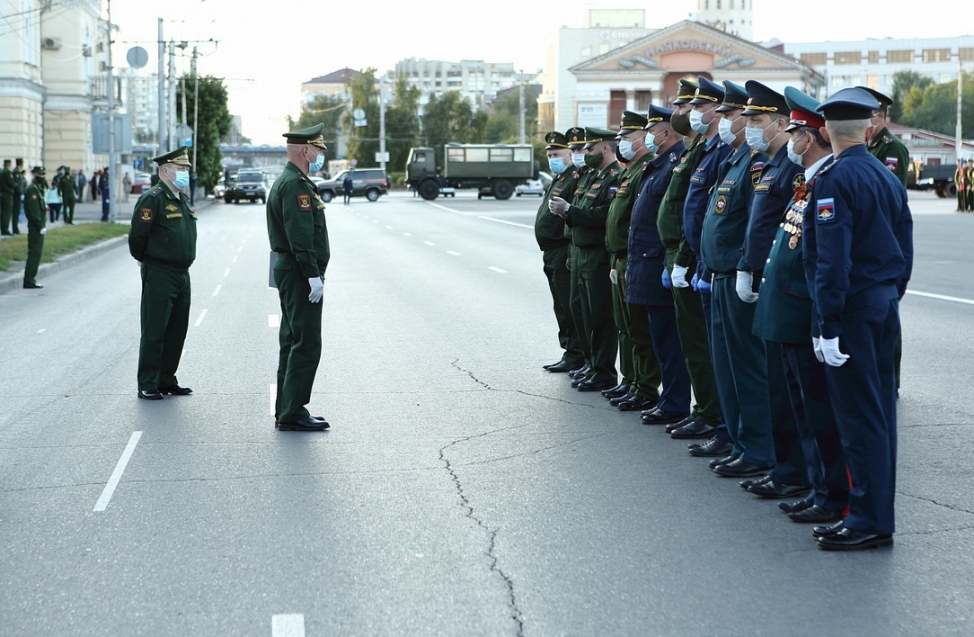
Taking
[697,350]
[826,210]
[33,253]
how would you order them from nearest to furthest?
[826,210], [697,350], [33,253]

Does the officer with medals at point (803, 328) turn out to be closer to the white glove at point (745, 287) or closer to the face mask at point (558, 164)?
the white glove at point (745, 287)

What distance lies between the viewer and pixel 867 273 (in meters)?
5.91

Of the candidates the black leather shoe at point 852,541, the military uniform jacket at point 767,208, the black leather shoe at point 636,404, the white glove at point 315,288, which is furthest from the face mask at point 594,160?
the black leather shoe at point 852,541

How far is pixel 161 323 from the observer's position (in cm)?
1042

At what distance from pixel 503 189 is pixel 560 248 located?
6558 cm

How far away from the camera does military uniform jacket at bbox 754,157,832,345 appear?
626 centimetres

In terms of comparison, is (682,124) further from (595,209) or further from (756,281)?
(756,281)

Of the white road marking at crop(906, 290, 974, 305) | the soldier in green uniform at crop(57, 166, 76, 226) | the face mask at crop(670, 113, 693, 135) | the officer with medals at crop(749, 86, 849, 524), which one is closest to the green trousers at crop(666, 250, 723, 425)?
the face mask at crop(670, 113, 693, 135)

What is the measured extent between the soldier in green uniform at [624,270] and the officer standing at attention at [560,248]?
160cm

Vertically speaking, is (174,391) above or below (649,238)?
below

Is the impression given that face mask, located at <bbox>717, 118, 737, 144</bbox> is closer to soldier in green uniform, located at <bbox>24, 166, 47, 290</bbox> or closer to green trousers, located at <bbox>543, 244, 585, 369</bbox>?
green trousers, located at <bbox>543, 244, 585, 369</bbox>

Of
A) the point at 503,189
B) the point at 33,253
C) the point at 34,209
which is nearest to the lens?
the point at 34,209

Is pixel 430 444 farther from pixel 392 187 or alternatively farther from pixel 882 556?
pixel 392 187

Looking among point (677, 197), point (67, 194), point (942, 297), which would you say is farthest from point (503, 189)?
point (677, 197)
